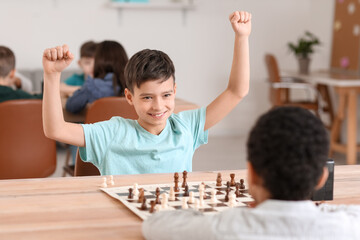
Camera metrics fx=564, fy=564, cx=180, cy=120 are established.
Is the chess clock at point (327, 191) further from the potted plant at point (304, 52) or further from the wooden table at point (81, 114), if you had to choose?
the potted plant at point (304, 52)

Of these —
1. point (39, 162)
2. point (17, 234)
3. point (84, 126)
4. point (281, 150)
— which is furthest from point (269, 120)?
point (39, 162)

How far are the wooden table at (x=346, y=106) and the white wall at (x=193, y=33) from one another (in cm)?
105

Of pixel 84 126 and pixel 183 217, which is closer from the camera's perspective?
pixel 183 217

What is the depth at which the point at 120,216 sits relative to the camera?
1.27 m

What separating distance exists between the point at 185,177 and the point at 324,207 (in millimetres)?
440

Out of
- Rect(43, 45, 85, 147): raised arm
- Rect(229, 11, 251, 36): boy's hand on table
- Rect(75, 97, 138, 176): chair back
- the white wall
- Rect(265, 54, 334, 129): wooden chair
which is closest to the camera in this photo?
Rect(43, 45, 85, 147): raised arm

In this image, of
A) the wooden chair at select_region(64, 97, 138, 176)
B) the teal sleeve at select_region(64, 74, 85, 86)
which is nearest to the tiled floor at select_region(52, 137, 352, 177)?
the teal sleeve at select_region(64, 74, 85, 86)

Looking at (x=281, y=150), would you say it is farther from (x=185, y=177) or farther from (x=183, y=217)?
(x=185, y=177)

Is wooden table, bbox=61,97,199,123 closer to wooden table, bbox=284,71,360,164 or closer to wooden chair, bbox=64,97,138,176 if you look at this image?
wooden chair, bbox=64,97,138,176

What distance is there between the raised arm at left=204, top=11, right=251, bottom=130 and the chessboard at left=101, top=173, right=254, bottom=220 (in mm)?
394

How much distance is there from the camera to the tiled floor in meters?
5.05

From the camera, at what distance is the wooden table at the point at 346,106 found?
5.00 metres

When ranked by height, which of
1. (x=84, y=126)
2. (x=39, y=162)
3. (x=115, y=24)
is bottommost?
(x=39, y=162)

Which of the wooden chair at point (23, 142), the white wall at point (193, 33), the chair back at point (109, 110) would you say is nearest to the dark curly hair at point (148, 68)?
the chair back at point (109, 110)
